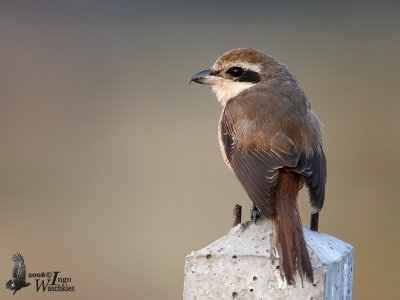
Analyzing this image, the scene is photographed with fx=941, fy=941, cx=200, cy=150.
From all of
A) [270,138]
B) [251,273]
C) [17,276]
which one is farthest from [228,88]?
[17,276]

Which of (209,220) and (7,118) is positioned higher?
(7,118)

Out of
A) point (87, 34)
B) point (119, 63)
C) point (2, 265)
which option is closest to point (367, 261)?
point (2, 265)

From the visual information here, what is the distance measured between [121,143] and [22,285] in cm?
191

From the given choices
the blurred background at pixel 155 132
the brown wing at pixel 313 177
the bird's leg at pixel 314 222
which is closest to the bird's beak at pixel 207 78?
the brown wing at pixel 313 177

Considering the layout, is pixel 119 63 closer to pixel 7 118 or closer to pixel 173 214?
pixel 7 118

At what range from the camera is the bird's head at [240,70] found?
390 cm

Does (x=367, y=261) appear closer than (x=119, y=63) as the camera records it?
Yes

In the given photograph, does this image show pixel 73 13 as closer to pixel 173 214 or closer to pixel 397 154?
pixel 173 214

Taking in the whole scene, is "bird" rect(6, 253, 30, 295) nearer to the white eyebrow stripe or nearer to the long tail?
the white eyebrow stripe

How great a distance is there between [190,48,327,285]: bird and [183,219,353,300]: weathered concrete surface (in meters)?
0.12

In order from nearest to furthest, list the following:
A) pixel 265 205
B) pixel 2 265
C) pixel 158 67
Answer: pixel 265 205
pixel 2 265
pixel 158 67

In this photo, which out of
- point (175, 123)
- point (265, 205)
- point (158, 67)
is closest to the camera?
point (265, 205)

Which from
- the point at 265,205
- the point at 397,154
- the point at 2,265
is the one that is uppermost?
the point at 265,205

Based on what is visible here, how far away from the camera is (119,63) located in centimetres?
779
